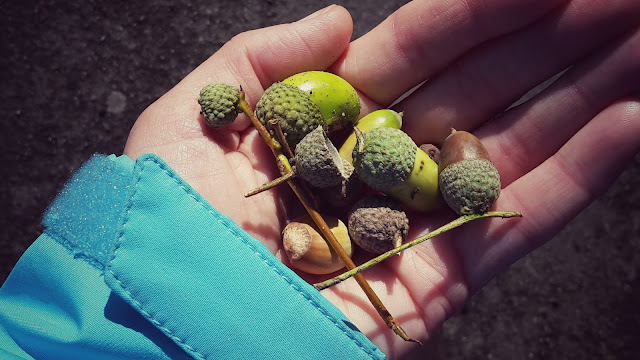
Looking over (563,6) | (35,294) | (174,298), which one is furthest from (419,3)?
(35,294)

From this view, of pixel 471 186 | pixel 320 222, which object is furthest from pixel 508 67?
pixel 320 222

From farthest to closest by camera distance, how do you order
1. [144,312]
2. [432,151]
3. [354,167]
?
1. [432,151]
2. [354,167]
3. [144,312]

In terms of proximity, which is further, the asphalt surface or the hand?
the asphalt surface

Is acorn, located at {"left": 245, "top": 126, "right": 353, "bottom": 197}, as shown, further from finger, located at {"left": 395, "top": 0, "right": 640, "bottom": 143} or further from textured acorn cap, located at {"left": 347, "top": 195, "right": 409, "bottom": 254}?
finger, located at {"left": 395, "top": 0, "right": 640, "bottom": 143}

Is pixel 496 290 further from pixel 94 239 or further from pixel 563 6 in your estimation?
pixel 94 239

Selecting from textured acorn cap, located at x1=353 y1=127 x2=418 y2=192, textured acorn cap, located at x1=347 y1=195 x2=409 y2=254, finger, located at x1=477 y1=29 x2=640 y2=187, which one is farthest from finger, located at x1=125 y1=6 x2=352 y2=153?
finger, located at x1=477 y1=29 x2=640 y2=187

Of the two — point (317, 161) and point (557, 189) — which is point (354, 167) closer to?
point (317, 161)
